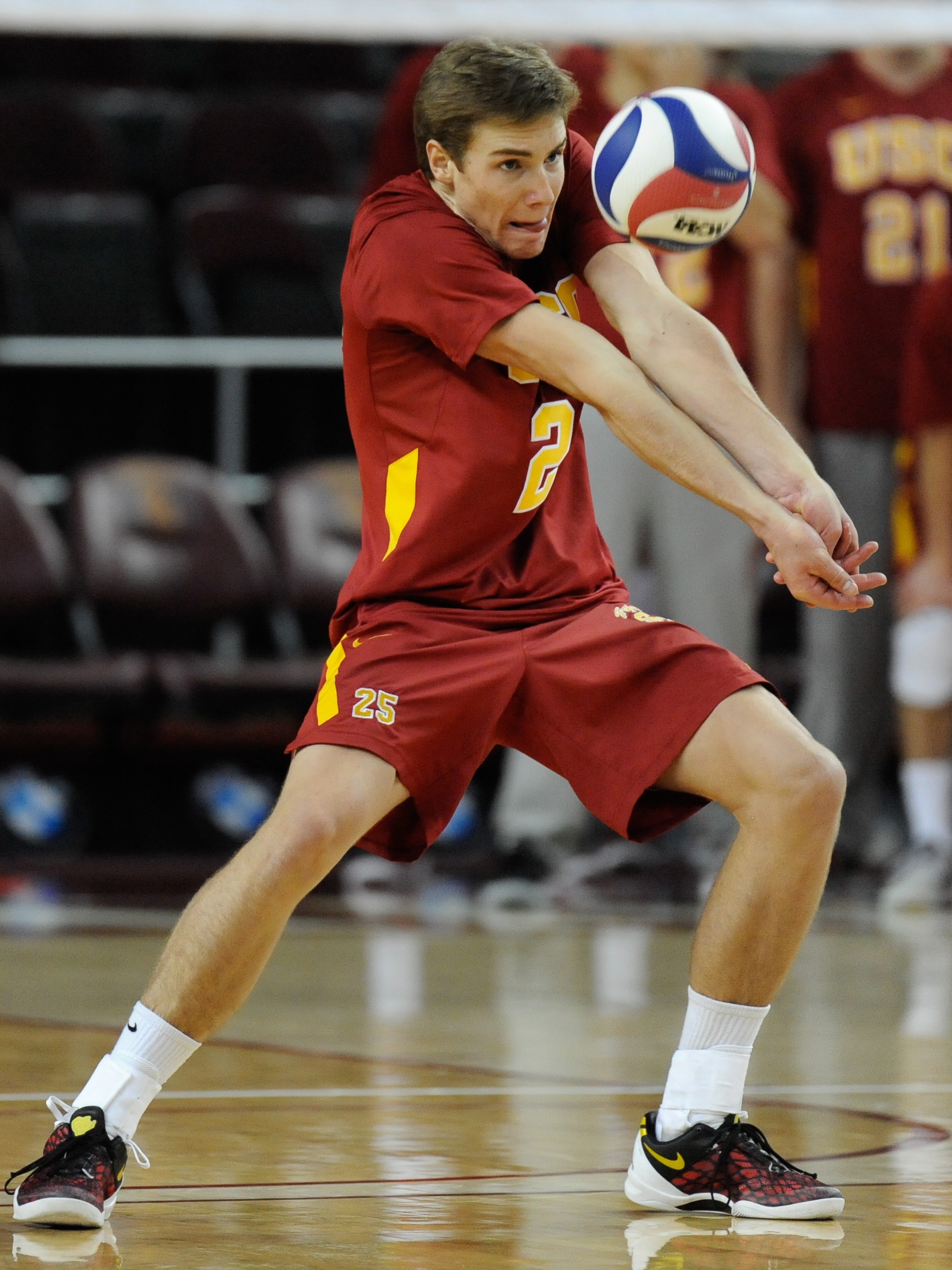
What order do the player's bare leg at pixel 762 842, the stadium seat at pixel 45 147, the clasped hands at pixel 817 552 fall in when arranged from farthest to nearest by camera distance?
the stadium seat at pixel 45 147, the player's bare leg at pixel 762 842, the clasped hands at pixel 817 552

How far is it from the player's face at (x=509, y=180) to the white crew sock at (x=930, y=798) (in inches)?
166

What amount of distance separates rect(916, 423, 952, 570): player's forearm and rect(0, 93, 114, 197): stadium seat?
460 cm

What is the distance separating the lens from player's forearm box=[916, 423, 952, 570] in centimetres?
718

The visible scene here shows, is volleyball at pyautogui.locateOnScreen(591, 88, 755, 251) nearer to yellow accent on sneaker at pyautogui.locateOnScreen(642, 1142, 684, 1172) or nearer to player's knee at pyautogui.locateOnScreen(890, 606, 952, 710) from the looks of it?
yellow accent on sneaker at pyautogui.locateOnScreen(642, 1142, 684, 1172)

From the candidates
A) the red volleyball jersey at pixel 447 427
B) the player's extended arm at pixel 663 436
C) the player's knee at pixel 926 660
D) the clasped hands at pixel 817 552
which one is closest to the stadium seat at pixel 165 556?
the player's knee at pixel 926 660

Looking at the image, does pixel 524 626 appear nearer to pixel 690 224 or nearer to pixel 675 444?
pixel 675 444

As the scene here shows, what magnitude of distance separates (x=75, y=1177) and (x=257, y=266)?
7339mm

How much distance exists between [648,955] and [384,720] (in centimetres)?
295

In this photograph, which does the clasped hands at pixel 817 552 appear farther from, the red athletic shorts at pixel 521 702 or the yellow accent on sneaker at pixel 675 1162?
the yellow accent on sneaker at pixel 675 1162

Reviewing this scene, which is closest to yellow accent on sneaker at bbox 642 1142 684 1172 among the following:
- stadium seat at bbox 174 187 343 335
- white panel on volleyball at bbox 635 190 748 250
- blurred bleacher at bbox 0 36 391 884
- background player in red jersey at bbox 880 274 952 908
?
white panel on volleyball at bbox 635 190 748 250

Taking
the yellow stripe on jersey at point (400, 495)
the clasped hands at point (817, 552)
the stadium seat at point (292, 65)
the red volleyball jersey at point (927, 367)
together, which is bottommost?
the clasped hands at point (817, 552)

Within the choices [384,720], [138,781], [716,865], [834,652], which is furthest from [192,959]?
[138,781]

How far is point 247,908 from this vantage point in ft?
10.1

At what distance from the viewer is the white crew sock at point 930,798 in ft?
23.9
